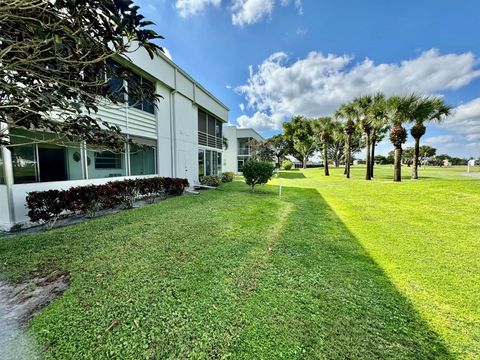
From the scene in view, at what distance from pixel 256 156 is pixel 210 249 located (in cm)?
3179

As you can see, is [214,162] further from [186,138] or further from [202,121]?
[186,138]

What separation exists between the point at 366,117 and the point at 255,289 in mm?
22390

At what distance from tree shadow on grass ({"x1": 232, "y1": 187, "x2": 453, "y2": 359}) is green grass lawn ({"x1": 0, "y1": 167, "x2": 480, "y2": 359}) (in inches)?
0.5

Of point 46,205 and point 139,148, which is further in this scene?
point 46,205

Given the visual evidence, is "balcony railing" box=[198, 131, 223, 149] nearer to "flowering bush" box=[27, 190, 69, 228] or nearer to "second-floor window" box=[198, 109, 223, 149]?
"second-floor window" box=[198, 109, 223, 149]

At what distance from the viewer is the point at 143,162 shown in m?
10.8

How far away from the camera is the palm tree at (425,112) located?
54.4ft

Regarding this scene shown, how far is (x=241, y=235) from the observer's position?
5.34 metres

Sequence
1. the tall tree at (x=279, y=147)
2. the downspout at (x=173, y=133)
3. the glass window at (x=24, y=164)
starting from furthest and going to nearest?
the tall tree at (x=279, y=147) → the downspout at (x=173, y=133) → the glass window at (x=24, y=164)

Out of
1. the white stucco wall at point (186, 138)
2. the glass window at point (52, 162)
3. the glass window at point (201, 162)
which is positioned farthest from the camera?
the glass window at point (201, 162)

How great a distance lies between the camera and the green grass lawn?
2076mm

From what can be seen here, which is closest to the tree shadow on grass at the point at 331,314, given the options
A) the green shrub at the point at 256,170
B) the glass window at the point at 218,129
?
the green shrub at the point at 256,170

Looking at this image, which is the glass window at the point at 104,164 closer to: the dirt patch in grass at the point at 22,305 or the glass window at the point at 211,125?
the dirt patch in grass at the point at 22,305

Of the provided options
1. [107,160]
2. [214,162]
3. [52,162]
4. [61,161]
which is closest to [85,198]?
[52,162]
